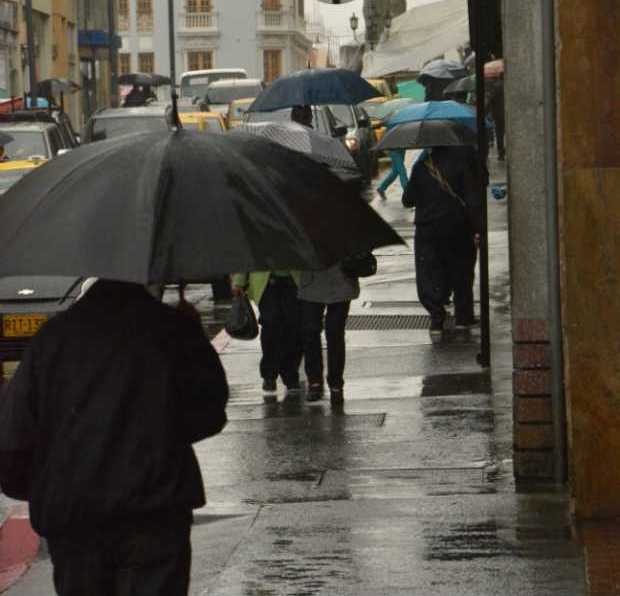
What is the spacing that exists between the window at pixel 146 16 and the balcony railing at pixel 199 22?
5.60ft

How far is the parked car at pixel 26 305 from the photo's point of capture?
13.8 meters

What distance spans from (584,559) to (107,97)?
65784 millimetres

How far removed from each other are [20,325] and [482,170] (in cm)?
359

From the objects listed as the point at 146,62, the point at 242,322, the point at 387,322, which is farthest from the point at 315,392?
the point at 146,62

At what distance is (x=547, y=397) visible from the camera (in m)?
9.11

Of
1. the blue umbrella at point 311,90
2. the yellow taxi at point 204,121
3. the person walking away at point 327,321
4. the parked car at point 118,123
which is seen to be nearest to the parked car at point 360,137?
the yellow taxi at point 204,121

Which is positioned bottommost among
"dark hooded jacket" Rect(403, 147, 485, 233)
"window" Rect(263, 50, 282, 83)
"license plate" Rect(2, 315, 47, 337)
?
"license plate" Rect(2, 315, 47, 337)

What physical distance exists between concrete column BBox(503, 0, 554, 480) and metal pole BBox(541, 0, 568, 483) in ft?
0.14

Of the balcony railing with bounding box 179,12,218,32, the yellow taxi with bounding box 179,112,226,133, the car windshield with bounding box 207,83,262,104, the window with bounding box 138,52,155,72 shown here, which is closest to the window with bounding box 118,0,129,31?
the window with bounding box 138,52,155,72

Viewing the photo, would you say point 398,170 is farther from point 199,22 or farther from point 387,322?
point 199,22

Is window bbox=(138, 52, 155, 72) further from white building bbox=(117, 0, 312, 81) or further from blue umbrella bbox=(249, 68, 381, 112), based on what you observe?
blue umbrella bbox=(249, 68, 381, 112)

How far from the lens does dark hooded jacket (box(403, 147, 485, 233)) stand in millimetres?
15336

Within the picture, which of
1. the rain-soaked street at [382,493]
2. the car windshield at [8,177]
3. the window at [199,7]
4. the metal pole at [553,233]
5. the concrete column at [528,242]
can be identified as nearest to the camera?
the rain-soaked street at [382,493]

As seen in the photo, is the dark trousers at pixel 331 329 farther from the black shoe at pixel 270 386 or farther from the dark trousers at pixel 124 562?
the dark trousers at pixel 124 562
